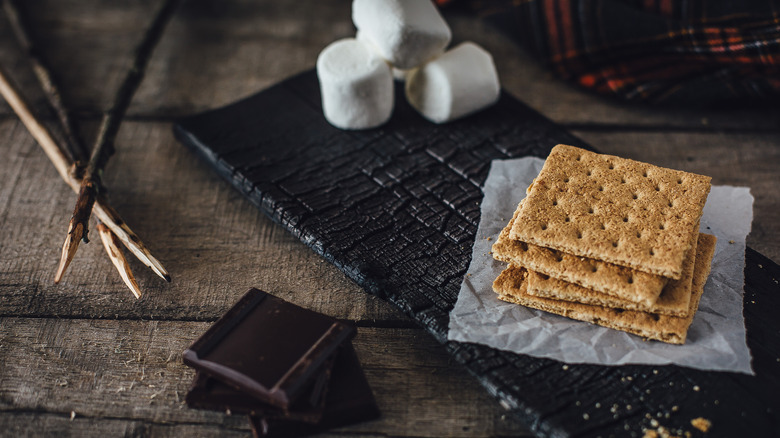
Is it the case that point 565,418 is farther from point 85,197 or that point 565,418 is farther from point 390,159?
point 85,197

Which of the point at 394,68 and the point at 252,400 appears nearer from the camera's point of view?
the point at 252,400

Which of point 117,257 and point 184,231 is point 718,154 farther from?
point 117,257

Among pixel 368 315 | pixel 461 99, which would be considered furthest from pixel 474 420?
pixel 461 99

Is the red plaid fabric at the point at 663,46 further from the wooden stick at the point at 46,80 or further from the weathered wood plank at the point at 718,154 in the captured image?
the wooden stick at the point at 46,80

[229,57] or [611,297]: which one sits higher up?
[611,297]

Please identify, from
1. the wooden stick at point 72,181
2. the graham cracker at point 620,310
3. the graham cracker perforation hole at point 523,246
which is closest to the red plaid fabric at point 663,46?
the graham cracker at point 620,310

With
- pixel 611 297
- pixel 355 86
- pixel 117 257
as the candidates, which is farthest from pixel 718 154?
pixel 117 257

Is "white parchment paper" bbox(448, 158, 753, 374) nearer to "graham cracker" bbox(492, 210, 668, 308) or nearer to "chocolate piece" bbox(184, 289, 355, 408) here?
"graham cracker" bbox(492, 210, 668, 308)

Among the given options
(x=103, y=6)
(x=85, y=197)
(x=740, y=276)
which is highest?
(x=740, y=276)
